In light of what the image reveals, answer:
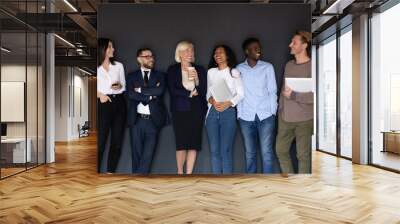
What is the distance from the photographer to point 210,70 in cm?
691

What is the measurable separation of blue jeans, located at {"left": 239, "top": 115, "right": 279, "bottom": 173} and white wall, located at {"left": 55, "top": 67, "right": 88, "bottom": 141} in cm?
1138

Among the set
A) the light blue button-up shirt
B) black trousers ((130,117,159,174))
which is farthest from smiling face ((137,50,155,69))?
the light blue button-up shirt

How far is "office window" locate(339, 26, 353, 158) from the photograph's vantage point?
30.9 feet

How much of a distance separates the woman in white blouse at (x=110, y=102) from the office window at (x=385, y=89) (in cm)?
488

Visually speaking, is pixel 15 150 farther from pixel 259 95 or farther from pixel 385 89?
pixel 385 89

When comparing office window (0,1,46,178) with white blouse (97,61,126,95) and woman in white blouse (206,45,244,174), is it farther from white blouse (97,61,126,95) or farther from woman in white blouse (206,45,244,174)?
woman in white blouse (206,45,244,174)

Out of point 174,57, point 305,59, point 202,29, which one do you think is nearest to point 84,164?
point 174,57

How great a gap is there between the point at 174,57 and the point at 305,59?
7.20 feet

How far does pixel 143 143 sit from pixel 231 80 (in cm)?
181

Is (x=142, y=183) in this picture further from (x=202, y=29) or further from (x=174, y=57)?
(x=202, y=29)

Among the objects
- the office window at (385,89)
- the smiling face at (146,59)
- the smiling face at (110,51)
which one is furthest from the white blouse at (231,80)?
the office window at (385,89)

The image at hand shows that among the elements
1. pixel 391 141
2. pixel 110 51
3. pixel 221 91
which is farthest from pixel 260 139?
pixel 110 51

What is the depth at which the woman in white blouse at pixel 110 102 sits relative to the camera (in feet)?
22.8

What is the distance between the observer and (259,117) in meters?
6.86
